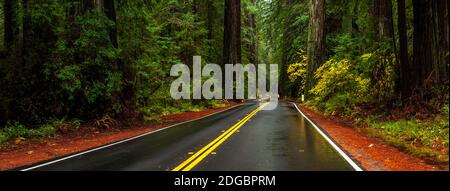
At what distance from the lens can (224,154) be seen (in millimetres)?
10547

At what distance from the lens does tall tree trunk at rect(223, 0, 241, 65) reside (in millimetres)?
43312

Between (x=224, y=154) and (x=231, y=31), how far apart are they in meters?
33.9

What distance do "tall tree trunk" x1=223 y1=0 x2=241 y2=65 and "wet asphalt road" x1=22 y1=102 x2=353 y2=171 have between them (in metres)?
29.3

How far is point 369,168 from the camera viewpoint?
8805mm

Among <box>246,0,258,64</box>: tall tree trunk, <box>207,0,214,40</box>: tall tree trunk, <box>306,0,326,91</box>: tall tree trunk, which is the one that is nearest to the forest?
<box>306,0,326,91</box>: tall tree trunk

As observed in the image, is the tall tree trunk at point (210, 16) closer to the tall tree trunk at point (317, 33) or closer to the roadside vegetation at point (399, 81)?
the tall tree trunk at point (317, 33)

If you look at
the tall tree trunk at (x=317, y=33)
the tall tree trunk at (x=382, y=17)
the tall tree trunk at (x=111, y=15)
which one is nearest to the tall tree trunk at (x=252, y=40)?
the tall tree trunk at (x=317, y=33)

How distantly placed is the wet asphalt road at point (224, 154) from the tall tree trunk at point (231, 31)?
2933 centimetres

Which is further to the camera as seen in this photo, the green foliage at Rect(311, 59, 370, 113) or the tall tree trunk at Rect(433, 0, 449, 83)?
the green foliage at Rect(311, 59, 370, 113)

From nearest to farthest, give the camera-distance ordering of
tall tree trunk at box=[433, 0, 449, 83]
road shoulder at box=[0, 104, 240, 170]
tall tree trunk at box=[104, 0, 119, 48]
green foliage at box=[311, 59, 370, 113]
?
road shoulder at box=[0, 104, 240, 170], tall tree trunk at box=[433, 0, 449, 83], tall tree trunk at box=[104, 0, 119, 48], green foliage at box=[311, 59, 370, 113]

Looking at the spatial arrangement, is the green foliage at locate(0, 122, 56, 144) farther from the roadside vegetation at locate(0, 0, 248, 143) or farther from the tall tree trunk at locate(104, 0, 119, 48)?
the tall tree trunk at locate(104, 0, 119, 48)

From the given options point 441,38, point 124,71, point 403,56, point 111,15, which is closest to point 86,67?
point 111,15
